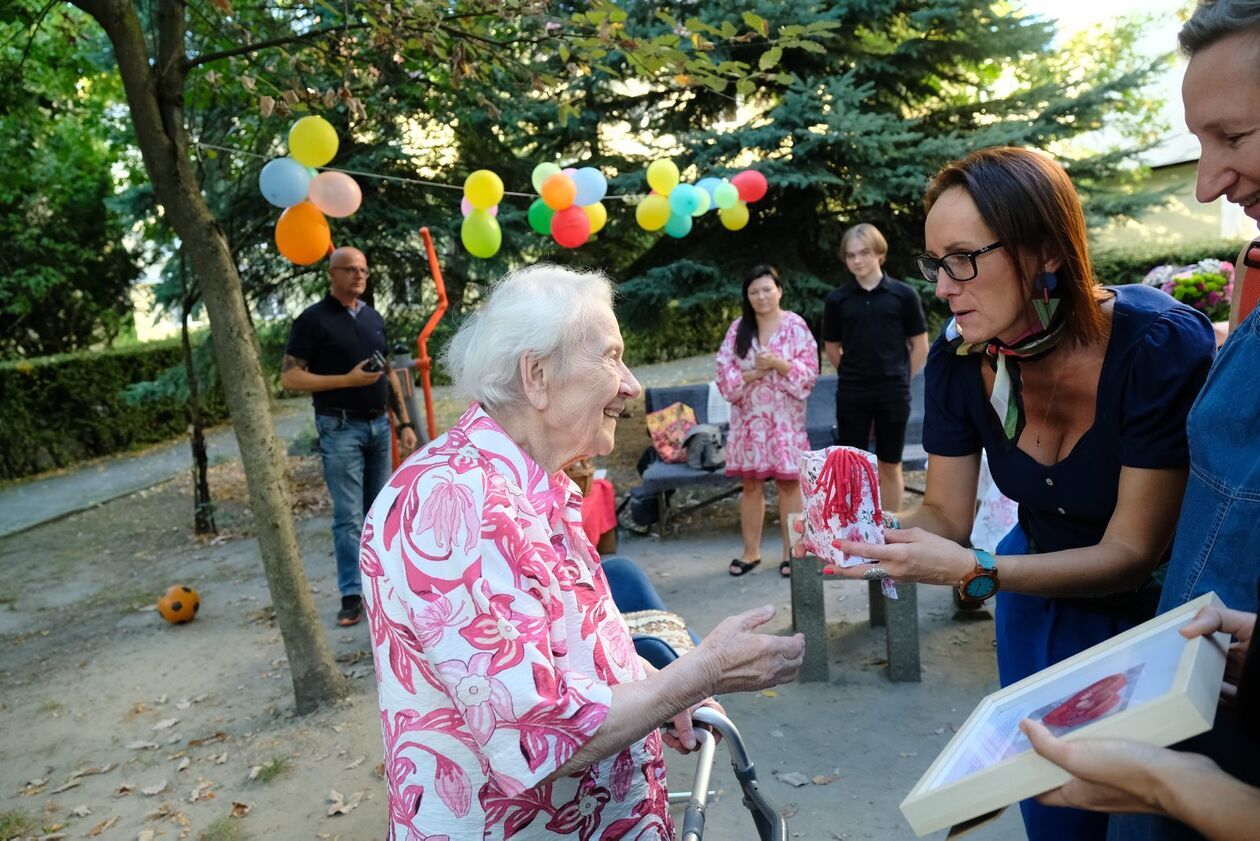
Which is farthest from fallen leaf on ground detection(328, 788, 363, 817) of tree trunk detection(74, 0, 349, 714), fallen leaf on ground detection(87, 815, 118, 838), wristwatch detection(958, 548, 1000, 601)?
wristwatch detection(958, 548, 1000, 601)

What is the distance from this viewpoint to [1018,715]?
111 centimetres

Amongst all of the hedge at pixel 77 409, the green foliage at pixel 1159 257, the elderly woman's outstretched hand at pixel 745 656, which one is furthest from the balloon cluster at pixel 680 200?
the hedge at pixel 77 409

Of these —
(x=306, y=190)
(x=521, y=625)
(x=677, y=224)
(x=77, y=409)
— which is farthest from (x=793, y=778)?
(x=77, y=409)

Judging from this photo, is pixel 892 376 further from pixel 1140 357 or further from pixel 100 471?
pixel 100 471

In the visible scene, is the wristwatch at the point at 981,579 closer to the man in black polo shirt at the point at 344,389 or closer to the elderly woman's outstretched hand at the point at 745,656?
the elderly woman's outstretched hand at the point at 745,656

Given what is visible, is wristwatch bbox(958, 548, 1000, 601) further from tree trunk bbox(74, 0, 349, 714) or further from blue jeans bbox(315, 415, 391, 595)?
blue jeans bbox(315, 415, 391, 595)

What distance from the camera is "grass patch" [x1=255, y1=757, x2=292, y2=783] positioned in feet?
12.0

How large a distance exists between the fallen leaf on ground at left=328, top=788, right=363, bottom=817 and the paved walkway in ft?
16.3

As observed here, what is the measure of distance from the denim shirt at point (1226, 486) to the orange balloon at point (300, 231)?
15.0 ft

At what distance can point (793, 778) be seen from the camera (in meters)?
3.39

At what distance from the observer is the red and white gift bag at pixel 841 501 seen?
1.79m

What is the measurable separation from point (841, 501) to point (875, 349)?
4.03 meters

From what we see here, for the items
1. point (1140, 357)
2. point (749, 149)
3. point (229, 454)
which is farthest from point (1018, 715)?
point (229, 454)

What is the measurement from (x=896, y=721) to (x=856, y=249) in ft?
10.3
